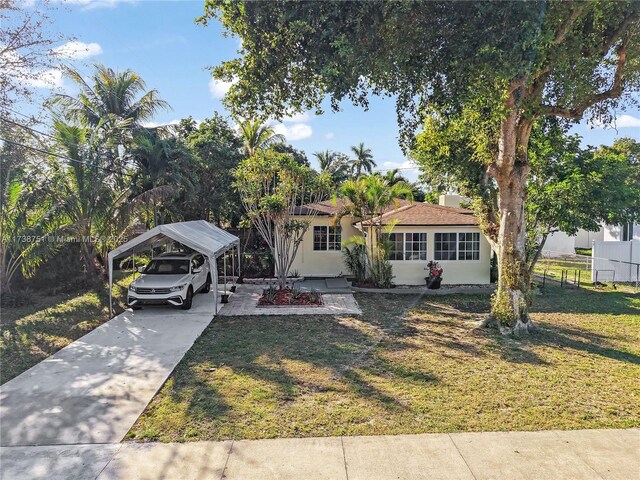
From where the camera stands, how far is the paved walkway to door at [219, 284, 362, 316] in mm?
11906

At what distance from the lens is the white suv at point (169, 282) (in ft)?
38.4

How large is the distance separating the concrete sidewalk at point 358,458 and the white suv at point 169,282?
6.97 m

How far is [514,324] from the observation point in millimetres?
9664

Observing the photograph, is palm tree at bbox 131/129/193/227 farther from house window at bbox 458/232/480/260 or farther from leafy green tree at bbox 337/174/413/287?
house window at bbox 458/232/480/260

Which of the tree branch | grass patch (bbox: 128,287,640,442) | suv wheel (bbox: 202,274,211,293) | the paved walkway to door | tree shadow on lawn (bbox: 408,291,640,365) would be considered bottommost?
grass patch (bbox: 128,287,640,442)

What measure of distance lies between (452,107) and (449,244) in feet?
30.6

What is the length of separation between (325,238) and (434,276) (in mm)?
4966

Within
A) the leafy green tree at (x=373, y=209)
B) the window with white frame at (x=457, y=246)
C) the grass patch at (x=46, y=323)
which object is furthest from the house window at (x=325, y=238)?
the grass patch at (x=46, y=323)

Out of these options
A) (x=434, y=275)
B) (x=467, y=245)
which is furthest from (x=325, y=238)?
(x=467, y=245)

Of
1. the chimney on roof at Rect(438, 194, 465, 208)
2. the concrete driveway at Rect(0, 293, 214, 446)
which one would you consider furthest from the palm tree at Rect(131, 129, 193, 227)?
the chimney on roof at Rect(438, 194, 465, 208)

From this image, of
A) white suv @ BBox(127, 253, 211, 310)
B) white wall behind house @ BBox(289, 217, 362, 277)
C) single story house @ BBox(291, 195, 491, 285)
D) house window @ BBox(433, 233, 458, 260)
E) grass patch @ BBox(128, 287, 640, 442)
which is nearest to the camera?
grass patch @ BBox(128, 287, 640, 442)

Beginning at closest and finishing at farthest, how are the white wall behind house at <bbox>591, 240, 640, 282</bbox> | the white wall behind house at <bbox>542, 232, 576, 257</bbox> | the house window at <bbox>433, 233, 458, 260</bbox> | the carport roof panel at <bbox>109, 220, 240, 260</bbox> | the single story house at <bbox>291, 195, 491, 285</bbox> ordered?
the carport roof panel at <bbox>109, 220, 240, 260</bbox>, the single story house at <bbox>291, 195, 491, 285</bbox>, the house window at <bbox>433, 233, 458, 260</bbox>, the white wall behind house at <bbox>591, 240, 640, 282</bbox>, the white wall behind house at <bbox>542, 232, 576, 257</bbox>

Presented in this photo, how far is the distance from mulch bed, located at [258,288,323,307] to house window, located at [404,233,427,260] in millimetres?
4669

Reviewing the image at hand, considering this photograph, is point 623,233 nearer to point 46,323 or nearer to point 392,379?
point 392,379
